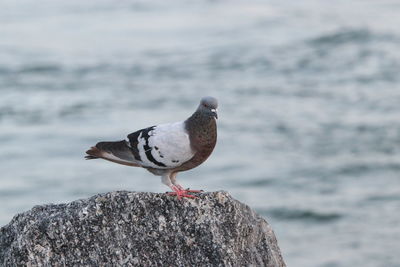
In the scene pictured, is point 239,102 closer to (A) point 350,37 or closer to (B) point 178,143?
(A) point 350,37

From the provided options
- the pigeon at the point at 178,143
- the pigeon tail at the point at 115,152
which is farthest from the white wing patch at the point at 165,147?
the pigeon tail at the point at 115,152

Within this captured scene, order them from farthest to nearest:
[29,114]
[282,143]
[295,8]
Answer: [295,8] < [29,114] < [282,143]

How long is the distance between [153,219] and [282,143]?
67.8ft

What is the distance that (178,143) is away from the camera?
7.56 m

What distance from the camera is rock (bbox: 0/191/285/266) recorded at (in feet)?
22.5

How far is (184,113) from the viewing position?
92.2ft

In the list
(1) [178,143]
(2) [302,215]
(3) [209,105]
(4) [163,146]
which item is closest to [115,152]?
(4) [163,146]

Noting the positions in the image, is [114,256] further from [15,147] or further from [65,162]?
[15,147]

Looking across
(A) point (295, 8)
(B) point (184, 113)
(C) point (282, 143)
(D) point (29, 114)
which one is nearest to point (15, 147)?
(D) point (29, 114)

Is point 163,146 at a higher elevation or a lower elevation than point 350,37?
lower

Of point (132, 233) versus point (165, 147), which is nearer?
point (132, 233)

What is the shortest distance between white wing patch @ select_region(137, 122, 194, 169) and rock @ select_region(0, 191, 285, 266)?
1.63 feet

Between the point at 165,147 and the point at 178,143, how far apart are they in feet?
0.37

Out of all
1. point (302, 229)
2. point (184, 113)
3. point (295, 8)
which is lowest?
point (302, 229)
